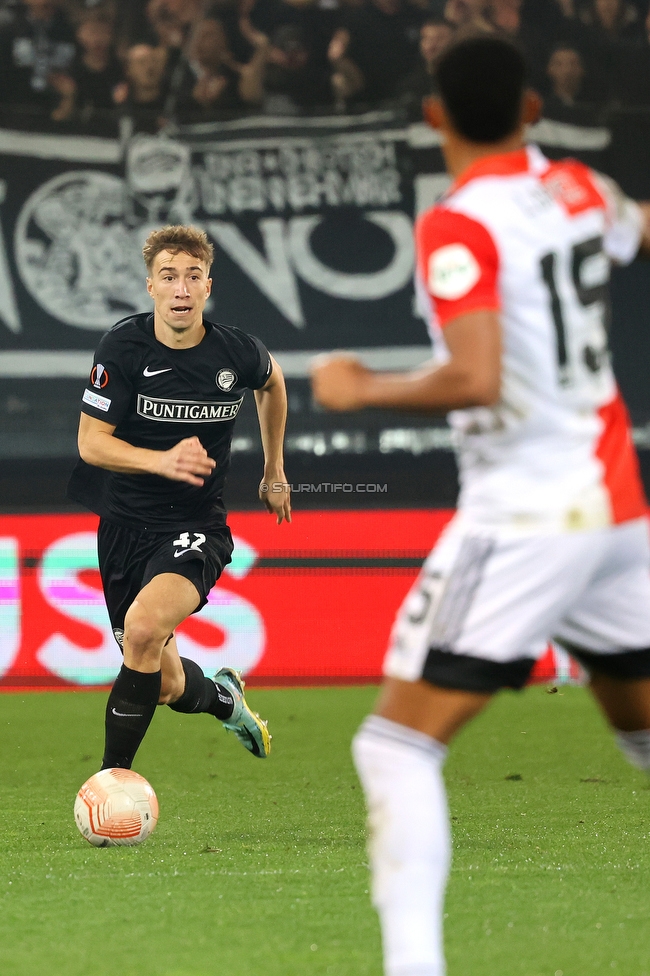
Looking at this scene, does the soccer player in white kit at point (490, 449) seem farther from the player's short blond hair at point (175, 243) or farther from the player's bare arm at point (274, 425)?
the player's bare arm at point (274, 425)

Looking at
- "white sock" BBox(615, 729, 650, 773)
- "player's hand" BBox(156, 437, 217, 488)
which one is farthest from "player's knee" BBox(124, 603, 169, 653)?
"white sock" BBox(615, 729, 650, 773)

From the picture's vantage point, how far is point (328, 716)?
7105 millimetres

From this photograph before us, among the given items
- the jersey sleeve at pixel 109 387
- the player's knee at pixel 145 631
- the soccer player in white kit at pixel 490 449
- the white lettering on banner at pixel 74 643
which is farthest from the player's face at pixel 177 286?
the white lettering on banner at pixel 74 643

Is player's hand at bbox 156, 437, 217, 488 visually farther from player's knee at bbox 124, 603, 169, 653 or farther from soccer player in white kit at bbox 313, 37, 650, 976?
soccer player in white kit at bbox 313, 37, 650, 976

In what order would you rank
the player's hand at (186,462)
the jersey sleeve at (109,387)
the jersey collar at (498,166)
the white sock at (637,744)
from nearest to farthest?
the jersey collar at (498,166), the white sock at (637,744), the player's hand at (186,462), the jersey sleeve at (109,387)

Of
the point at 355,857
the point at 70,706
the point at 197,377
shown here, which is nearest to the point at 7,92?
the point at 70,706

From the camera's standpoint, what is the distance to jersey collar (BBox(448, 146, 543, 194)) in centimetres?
238

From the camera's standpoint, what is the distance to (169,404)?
473 cm

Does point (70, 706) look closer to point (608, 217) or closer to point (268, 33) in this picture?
point (268, 33)

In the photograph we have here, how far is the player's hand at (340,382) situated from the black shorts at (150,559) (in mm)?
2332

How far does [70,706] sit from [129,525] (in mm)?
2890

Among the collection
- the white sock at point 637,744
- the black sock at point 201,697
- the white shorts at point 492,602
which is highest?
the white shorts at point 492,602

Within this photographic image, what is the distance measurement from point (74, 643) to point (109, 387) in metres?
3.59

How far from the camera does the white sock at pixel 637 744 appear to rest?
2672 millimetres
